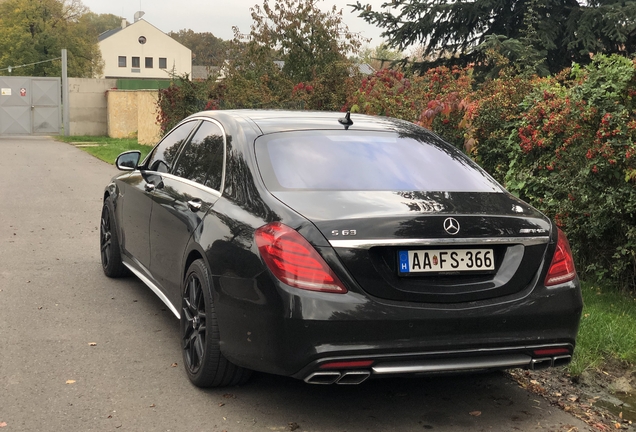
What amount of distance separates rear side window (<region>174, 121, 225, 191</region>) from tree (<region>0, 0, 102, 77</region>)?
222 ft

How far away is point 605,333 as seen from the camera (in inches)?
220

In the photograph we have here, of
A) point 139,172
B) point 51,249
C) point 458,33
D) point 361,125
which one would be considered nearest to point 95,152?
point 458,33

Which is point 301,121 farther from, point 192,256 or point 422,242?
point 422,242

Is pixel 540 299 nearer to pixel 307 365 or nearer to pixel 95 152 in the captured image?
pixel 307 365

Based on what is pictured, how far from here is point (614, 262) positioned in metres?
7.05

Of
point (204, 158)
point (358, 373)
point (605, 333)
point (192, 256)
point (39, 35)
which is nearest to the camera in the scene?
point (358, 373)

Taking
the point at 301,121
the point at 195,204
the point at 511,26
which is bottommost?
the point at 195,204

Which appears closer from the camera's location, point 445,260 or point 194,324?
point 445,260

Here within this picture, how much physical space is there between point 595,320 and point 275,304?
294 centimetres

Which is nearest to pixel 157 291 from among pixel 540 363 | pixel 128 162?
pixel 128 162

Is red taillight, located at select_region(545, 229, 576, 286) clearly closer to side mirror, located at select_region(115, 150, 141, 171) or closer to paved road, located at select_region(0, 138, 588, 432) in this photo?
paved road, located at select_region(0, 138, 588, 432)

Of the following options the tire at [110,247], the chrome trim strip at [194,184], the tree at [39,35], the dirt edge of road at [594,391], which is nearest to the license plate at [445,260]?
the dirt edge of road at [594,391]

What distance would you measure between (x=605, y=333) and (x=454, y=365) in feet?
6.65

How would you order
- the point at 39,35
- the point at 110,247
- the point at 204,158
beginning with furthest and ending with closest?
the point at 39,35
the point at 110,247
the point at 204,158
